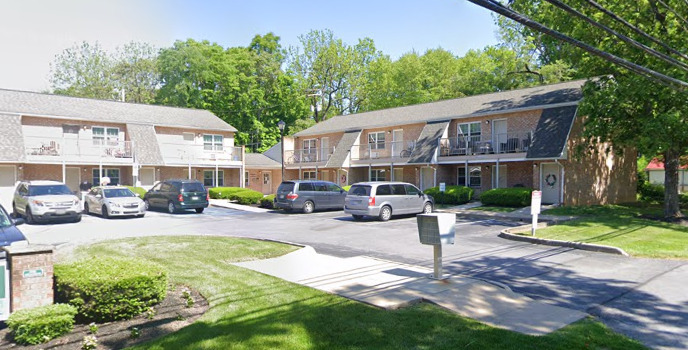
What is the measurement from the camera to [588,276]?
31.4 feet

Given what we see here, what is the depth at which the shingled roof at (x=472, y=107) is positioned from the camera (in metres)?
26.2

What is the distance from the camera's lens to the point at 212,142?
38.5 m

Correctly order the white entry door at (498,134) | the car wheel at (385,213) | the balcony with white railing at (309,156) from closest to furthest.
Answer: the car wheel at (385,213) → the white entry door at (498,134) → the balcony with white railing at (309,156)

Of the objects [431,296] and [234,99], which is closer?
[431,296]

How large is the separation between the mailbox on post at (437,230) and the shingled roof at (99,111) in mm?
30654

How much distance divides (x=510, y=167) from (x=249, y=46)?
1727 inches

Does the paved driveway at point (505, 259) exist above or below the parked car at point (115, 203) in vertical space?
below

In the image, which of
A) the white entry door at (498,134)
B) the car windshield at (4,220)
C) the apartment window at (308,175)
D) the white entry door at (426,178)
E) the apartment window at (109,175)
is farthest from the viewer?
the apartment window at (308,175)

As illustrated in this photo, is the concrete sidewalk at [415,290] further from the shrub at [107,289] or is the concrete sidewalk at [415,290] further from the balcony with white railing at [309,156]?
the balcony with white railing at [309,156]

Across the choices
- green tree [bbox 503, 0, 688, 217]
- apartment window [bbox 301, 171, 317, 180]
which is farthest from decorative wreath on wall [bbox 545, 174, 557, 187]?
apartment window [bbox 301, 171, 317, 180]

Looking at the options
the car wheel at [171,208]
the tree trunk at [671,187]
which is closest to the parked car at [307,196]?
the car wheel at [171,208]

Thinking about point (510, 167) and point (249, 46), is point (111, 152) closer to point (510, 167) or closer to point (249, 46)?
point (510, 167)

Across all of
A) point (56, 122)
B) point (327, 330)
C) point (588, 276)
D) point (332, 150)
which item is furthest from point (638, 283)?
point (56, 122)

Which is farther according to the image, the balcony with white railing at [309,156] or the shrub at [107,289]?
the balcony with white railing at [309,156]
